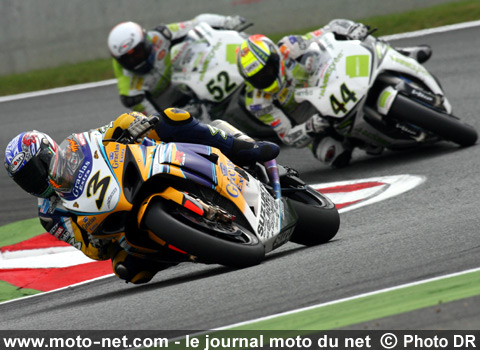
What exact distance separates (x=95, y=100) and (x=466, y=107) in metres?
5.41

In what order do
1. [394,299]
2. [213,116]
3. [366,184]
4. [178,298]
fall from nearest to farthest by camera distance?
[394,299]
[178,298]
[366,184]
[213,116]

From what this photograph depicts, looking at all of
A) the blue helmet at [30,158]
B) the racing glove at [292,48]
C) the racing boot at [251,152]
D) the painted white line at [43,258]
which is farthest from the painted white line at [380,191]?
the blue helmet at [30,158]

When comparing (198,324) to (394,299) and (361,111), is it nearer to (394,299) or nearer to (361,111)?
(394,299)

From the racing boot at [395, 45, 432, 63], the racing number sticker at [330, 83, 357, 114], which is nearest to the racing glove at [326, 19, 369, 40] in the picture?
the racing boot at [395, 45, 432, 63]

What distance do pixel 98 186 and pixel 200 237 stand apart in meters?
0.76

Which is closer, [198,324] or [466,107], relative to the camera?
[198,324]

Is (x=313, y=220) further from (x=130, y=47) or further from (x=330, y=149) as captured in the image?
(x=130, y=47)

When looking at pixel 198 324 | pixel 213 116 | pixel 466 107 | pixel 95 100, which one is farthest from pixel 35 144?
pixel 95 100

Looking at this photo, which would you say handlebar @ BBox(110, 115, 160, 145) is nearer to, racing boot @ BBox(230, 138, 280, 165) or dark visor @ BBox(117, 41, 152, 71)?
racing boot @ BBox(230, 138, 280, 165)

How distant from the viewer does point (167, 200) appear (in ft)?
17.9

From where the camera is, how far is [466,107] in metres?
11.1

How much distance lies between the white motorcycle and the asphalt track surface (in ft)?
3.56

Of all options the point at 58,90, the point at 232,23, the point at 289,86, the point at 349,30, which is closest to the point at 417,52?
the point at 349,30

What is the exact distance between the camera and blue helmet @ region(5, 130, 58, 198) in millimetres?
5746
